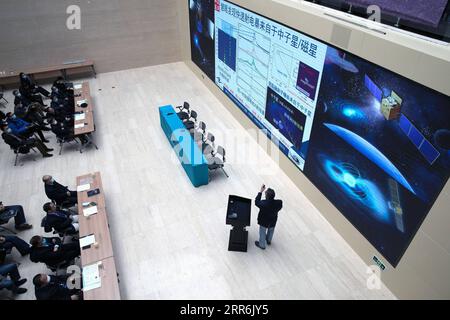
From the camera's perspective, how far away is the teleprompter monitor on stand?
5.46 m

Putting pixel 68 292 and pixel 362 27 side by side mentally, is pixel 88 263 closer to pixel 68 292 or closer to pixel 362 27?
pixel 68 292

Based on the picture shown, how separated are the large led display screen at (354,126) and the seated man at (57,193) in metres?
5.00

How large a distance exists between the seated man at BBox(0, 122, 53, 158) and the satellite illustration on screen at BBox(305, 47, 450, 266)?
284 inches

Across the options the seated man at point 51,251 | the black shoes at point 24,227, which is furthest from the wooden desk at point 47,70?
the seated man at point 51,251

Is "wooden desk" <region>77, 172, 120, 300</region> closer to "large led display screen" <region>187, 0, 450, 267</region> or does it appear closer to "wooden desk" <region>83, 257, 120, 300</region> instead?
"wooden desk" <region>83, 257, 120, 300</region>

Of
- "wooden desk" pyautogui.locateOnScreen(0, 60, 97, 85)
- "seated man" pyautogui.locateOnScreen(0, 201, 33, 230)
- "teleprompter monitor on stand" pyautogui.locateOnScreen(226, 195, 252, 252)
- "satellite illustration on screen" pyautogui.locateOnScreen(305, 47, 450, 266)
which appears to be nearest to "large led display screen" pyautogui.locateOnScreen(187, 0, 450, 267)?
"satellite illustration on screen" pyautogui.locateOnScreen(305, 47, 450, 266)

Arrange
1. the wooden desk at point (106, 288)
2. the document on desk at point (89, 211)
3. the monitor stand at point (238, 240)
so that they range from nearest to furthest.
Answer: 1. the wooden desk at point (106, 288)
2. the document on desk at point (89, 211)
3. the monitor stand at point (238, 240)

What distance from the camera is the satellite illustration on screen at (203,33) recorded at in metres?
9.47

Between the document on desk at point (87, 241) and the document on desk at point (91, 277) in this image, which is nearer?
the document on desk at point (91, 277)

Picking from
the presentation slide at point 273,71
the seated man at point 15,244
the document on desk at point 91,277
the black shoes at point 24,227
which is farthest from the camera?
the black shoes at point 24,227

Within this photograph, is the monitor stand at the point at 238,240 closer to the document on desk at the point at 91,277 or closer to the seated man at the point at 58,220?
the document on desk at the point at 91,277

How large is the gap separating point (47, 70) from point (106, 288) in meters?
10.4

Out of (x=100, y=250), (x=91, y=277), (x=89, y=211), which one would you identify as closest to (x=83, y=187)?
(x=89, y=211)

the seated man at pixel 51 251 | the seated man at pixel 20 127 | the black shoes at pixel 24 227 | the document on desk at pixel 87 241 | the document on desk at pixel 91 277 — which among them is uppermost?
the seated man at pixel 20 127
